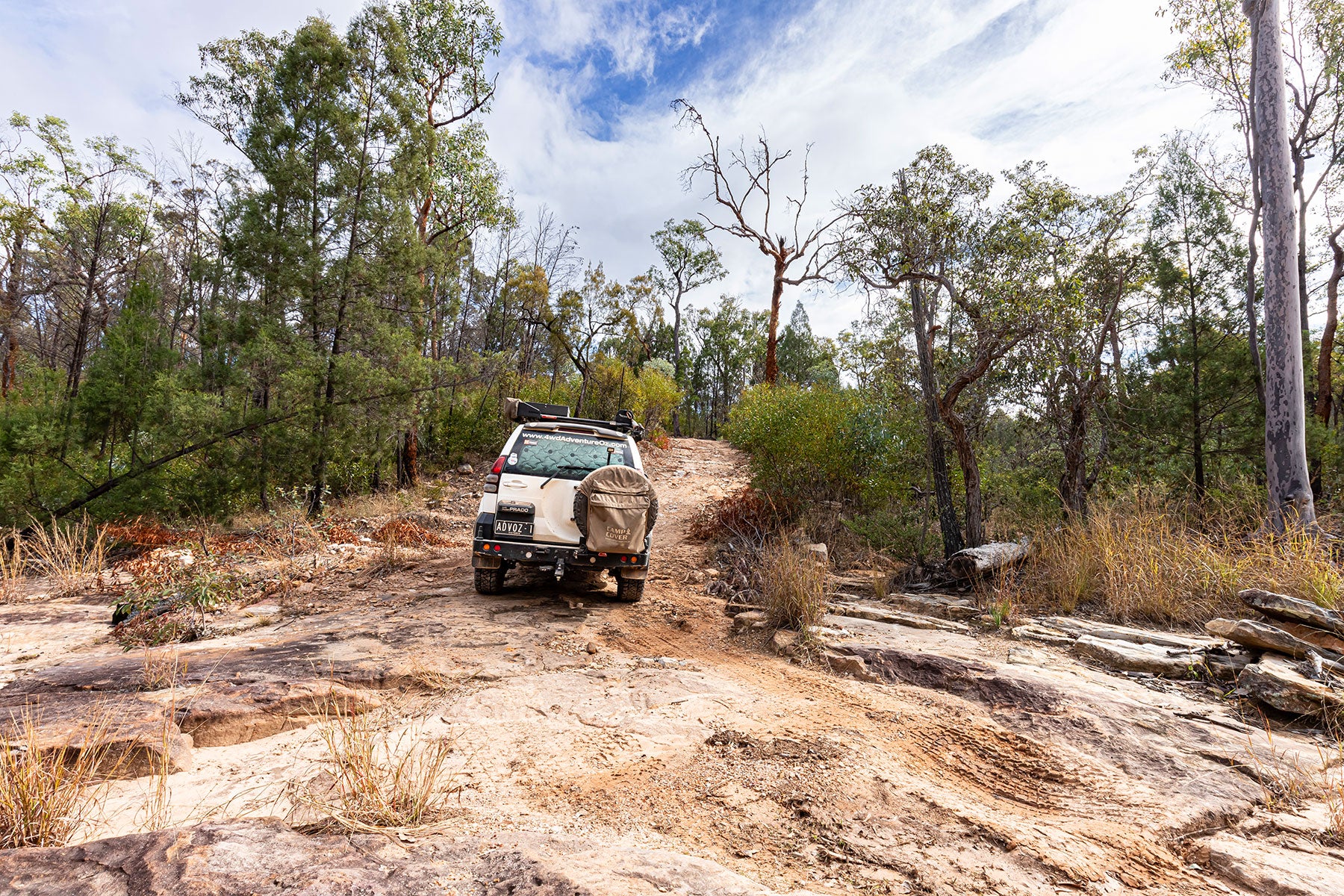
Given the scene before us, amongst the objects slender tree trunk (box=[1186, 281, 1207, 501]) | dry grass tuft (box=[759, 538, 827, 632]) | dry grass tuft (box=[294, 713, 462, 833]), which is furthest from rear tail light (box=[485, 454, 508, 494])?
slender tree trunk (box=[1186, 281, 1207, 501])

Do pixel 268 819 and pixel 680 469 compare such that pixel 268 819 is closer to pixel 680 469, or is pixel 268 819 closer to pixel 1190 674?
pixel 1190 674

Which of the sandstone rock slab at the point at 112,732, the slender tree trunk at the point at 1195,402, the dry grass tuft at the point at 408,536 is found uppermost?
the slender tree trunk at the point at 1195,402

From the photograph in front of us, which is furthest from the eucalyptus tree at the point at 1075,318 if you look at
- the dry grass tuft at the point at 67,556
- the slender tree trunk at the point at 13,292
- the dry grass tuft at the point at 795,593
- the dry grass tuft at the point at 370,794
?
the slender tree trunk at the point at 13,292

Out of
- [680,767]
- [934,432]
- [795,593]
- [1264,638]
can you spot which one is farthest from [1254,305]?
[680,767]

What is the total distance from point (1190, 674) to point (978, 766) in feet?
8.11

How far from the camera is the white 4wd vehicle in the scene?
6020 mm

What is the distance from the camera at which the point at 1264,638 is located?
13.7 ft

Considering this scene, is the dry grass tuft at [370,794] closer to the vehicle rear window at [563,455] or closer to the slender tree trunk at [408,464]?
the vehicle rear window at [563,455]

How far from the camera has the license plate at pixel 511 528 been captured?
6109mm

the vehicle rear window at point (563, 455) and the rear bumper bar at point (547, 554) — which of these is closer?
the rear bumper bar at point (547, 554)

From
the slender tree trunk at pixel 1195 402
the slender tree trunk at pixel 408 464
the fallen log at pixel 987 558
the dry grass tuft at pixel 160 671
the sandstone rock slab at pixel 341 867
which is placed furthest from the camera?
the slender tree trunk at pixel 408 464

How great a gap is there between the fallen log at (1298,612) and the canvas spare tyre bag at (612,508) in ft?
17.2

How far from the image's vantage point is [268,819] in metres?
2.19

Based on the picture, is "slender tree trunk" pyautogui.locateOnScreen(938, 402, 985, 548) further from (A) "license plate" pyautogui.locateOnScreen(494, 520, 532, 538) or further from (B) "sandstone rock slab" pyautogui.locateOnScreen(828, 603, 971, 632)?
(A) "license plate" pyautogui.locateOnScreen(494, 520, 532, 538)
